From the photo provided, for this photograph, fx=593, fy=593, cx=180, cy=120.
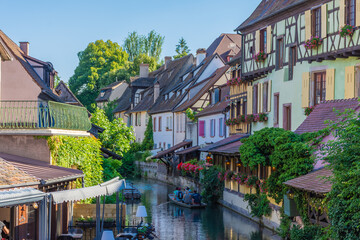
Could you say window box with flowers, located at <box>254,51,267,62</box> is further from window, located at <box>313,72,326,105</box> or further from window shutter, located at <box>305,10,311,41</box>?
window, located at <box>313,72,326,105</box>

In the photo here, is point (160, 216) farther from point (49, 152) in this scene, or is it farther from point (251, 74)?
point (49, 152)

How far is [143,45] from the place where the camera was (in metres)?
88.1

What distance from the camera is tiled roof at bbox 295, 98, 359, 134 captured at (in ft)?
68.2

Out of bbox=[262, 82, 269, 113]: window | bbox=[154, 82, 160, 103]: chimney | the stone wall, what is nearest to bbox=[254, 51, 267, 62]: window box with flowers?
bbox=[262, 82, 269, 113]: window

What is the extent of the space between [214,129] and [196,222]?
1391 cm

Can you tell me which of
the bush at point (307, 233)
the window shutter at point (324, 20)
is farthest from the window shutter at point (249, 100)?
the bush at point (307, 233)

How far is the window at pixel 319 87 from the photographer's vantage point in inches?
934

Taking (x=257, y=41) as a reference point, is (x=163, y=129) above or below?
below

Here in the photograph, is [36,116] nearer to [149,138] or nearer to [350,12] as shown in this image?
[350,12]

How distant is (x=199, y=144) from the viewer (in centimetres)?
4353

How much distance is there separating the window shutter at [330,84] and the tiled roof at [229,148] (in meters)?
5.69

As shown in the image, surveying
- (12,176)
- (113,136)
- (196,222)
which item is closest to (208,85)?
(113,136)

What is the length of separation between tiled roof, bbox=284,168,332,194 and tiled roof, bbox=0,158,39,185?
7223mm

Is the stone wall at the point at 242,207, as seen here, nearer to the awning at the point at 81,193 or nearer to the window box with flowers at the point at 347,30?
the window box with flowers at the point at 347,30
